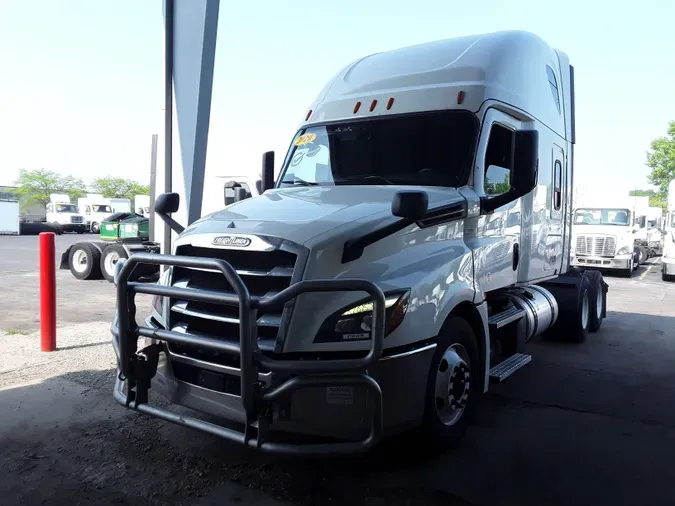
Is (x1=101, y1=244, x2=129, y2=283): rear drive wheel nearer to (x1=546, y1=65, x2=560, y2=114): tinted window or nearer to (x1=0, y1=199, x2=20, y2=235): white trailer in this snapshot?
(x1=546, y1=65, x2=560, y2=114): tinted window

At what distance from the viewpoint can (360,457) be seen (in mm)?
4027

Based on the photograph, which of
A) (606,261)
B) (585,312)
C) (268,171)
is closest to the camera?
(268,171)

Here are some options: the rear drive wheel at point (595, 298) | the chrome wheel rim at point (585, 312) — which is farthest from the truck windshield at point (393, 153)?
Result: the rear drive wheel at point (595, 298)

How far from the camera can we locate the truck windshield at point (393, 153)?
15.4 feet

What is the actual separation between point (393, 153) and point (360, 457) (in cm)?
247

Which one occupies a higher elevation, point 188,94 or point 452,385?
point 188,94

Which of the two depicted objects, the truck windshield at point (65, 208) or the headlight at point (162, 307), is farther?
the truck windshield at point (65, 208)

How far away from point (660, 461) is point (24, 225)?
47831 millimetres

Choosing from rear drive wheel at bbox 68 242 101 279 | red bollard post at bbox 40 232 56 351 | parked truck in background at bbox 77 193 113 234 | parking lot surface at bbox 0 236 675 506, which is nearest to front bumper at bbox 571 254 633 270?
parking lot surface at bbox 0 236 675 506

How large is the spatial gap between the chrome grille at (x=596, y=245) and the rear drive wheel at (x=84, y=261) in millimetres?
14960

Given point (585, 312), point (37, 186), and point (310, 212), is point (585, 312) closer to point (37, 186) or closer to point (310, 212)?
point (310, 212)

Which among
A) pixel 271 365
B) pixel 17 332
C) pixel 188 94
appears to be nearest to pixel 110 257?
pixel 188 94

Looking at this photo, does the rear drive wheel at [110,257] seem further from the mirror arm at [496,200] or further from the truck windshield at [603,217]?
the truck windshield at [603,217]

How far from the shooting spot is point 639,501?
346 centimetres
